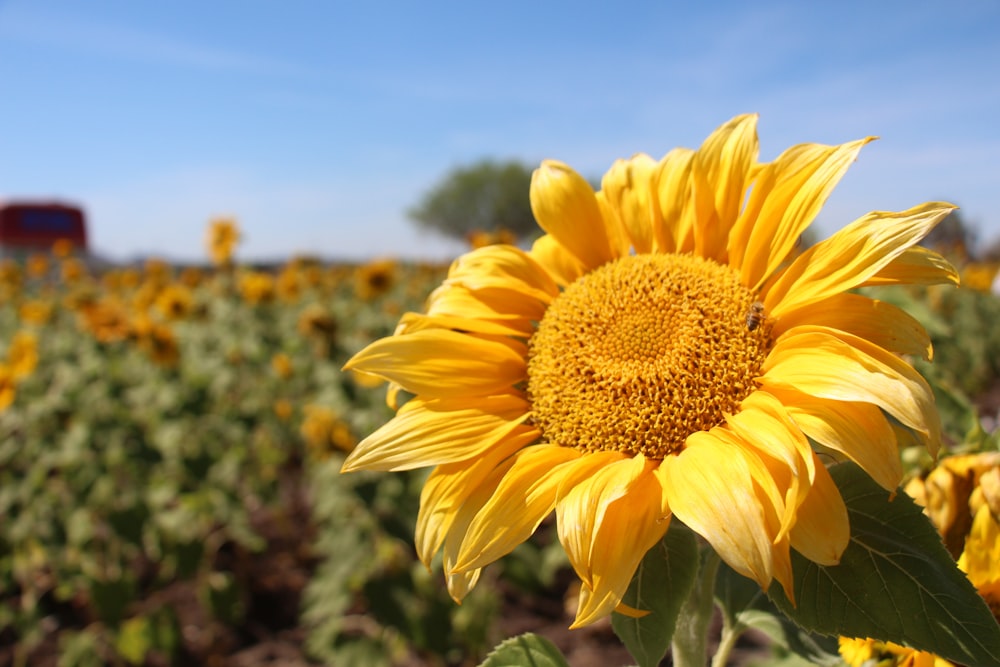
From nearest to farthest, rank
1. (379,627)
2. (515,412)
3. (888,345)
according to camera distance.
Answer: (888,345) → (515,412) → (379,627)

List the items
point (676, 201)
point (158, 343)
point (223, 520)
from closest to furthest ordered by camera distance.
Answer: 1. point (676, 201)
2. point (223, 520)
3. point (158, 343)

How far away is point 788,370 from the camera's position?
86 centimetres

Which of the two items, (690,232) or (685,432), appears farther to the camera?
(690,232)

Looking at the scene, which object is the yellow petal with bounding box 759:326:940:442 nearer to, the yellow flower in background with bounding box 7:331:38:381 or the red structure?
the yellow flower in background with bounding box 7:331:38:381

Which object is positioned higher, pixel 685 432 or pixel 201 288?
pixel 685 432

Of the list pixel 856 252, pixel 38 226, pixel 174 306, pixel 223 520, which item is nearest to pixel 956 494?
pixel 856 252

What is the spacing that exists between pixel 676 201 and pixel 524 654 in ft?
2.17

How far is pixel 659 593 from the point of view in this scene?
85cm

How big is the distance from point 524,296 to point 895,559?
0.64 meters

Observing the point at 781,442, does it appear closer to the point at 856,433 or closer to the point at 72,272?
the point at 856,433

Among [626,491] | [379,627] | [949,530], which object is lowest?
[379,627]

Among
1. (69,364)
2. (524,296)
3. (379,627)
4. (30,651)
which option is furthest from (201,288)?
(524,296)

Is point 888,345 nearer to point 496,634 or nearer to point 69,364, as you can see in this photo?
point 496,634

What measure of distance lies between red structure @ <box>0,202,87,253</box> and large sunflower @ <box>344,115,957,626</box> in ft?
98.4
